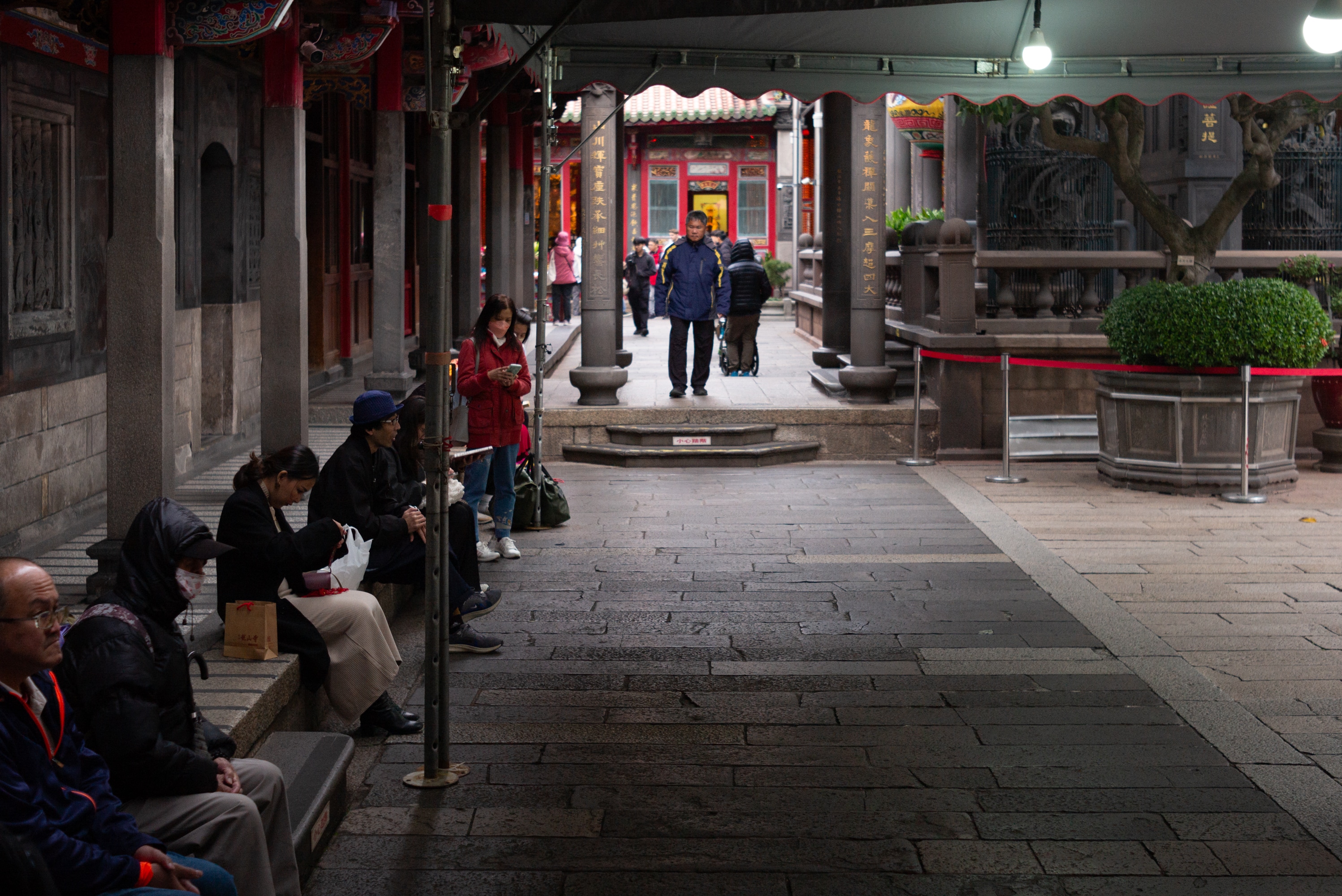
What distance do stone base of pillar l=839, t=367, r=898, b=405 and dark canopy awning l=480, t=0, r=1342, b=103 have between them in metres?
2.69

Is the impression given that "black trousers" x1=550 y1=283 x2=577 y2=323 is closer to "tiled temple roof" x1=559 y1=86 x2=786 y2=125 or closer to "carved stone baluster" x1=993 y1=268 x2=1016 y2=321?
"tiled temple roof" x1=559 y1=86 x2=786 y2=125

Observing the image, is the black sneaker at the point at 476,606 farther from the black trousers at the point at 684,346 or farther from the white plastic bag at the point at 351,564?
the black trousers at the point at 684,346

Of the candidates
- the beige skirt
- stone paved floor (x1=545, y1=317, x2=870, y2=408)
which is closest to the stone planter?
stone paved floor (x1=545, y1=317, x2=870, y2=408)

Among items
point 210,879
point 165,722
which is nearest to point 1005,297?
point 165,722

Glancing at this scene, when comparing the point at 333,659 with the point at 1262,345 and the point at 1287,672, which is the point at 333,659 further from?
the point at 1262,345

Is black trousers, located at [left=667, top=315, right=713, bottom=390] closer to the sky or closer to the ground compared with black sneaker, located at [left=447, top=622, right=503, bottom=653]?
closer to the sky

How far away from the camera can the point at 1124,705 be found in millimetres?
5746

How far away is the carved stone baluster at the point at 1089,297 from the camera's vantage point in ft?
41.6

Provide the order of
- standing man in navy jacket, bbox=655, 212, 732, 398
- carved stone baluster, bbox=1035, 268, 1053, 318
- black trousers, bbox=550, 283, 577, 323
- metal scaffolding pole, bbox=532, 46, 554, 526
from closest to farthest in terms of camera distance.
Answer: metal scaffolding pole, bbox=532, 46, 554, 526, carved stone baluster, bbox=1035, 268, 1053, 318, standing man in navy jacket, bbox=655, 212, 732, 398, black trousers, bbox=550, 283, 577, 323

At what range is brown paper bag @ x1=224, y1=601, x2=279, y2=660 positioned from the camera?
193 inches

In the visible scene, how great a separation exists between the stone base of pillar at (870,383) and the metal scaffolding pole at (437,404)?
8528mm

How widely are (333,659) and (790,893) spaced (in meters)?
2.02

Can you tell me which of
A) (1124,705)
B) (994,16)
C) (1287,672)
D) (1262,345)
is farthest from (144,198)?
(1262,345)

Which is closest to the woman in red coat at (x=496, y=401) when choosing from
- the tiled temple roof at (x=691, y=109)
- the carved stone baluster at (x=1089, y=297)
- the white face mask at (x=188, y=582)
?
the white face mask at (x=188, y=582)
